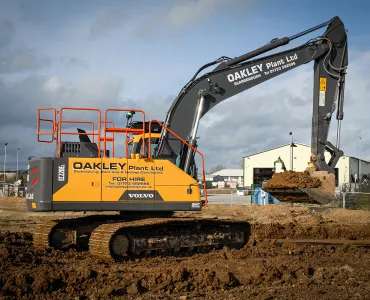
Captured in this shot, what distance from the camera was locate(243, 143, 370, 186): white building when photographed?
61281mm

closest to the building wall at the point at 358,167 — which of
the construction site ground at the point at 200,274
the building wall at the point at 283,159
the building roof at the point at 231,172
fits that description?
the building wall at the point at 283,159

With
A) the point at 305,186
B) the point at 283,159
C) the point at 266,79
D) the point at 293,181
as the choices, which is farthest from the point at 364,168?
the point at 305,186

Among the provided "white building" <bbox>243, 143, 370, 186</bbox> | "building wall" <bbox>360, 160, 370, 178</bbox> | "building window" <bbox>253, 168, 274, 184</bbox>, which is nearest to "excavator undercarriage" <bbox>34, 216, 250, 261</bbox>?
"white building" <bbox>243, 143, 370, 186</bbox>

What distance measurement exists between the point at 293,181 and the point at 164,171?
340 centimetres

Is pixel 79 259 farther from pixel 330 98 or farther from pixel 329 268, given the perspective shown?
pixel 330 98

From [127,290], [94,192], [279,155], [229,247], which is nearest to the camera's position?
[127,290]

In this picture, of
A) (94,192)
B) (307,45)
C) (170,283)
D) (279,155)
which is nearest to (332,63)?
(307,45)

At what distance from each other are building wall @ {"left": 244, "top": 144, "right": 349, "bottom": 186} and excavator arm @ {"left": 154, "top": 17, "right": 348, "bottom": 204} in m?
46.6

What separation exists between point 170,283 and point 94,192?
353cm

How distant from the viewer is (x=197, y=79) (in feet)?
43.2

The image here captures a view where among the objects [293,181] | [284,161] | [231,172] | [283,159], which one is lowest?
[293,181]

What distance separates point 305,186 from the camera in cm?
1279

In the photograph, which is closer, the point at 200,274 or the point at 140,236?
the point at 200,274

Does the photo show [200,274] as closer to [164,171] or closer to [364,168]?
[164,171]
